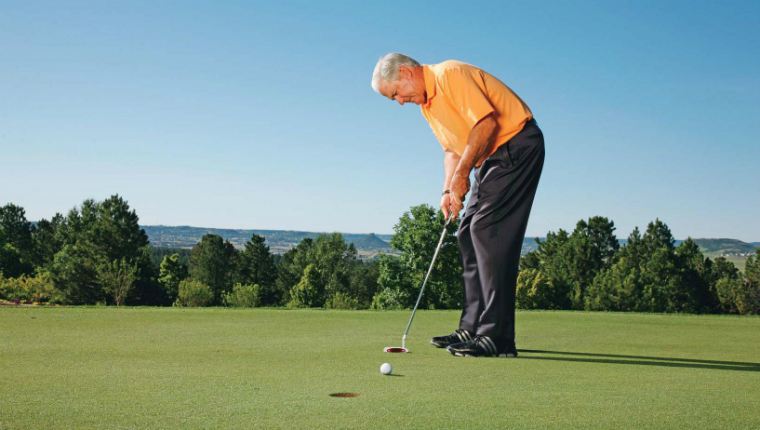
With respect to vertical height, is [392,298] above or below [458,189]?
below

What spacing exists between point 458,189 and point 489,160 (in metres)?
0.33

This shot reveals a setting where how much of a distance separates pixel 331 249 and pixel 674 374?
3522 inches

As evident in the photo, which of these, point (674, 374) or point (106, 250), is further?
point (106, 250)

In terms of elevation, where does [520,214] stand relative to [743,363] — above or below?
above

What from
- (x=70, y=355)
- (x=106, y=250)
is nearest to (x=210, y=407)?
(x=70, y=355)

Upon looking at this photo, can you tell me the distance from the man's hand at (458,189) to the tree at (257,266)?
7795cm

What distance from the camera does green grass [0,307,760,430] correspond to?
7.65 ft

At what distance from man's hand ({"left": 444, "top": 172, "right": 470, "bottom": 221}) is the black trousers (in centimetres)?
14

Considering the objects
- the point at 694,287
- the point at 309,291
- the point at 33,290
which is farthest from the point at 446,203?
the point at 309,291

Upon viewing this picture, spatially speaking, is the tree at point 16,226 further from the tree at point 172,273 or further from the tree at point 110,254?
the tree at point 110,254

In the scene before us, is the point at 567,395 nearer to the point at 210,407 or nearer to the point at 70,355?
the point at 210,407

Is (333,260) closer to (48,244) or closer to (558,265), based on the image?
(558,265)

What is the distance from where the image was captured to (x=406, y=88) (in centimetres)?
488

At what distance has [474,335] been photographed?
5078mm
